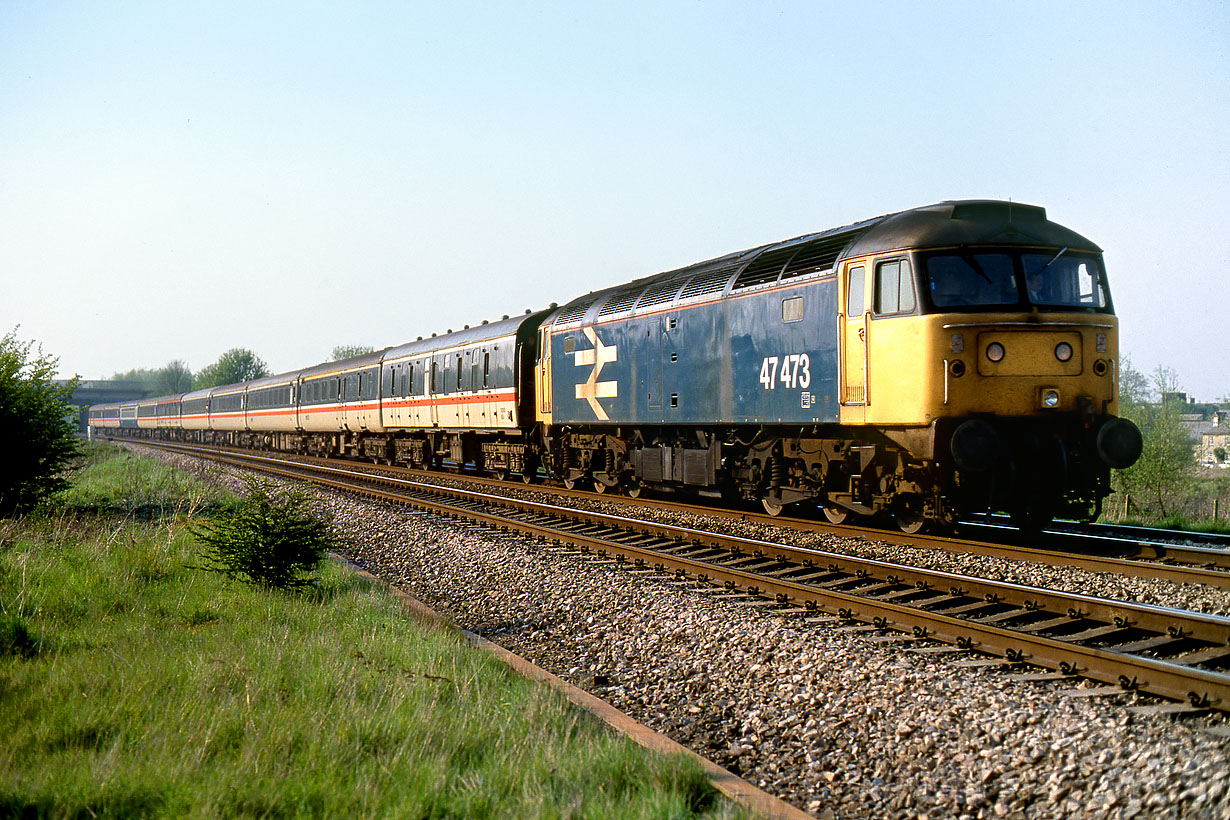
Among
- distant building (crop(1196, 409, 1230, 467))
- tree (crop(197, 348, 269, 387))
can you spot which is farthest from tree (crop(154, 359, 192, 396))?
distant building (crop(1196, 409, 1230, 467))

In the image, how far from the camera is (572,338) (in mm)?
18422

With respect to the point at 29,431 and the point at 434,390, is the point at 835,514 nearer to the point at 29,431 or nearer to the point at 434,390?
the point at 29,431

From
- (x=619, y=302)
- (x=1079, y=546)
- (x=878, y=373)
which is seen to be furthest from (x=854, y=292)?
(x=619, y=302)

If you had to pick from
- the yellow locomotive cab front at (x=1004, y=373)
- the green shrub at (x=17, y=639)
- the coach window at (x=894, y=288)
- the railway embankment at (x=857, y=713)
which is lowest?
the railway embankment at (x=857, y=713)

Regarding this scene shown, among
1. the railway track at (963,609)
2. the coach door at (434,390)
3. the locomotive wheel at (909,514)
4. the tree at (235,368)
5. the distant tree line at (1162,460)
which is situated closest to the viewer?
the railway track at (963,609)

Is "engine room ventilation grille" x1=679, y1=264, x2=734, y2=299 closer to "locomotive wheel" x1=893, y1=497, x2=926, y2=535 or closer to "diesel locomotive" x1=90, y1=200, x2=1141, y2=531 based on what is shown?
"diesel locomotive" x1=90, y1=200, x2=1141, y2=531

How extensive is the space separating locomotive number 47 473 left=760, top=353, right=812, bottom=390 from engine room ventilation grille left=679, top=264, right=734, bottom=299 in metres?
1.70

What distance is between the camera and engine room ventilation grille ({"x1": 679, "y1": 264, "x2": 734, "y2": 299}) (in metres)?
13.5

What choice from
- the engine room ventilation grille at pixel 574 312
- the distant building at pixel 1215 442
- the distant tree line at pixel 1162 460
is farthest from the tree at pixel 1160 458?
the engine room ventilation grille at pixel 574 312

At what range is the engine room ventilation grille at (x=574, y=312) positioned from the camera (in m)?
18.3

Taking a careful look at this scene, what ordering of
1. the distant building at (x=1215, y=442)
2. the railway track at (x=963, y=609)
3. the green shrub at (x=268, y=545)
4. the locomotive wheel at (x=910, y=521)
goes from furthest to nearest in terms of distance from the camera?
the distant building at (x=1215, y=442) < the locomotive wheel at (x=910, y=521) < the green shrub at (x=268, y=545) < the railway track at (x=963, y=609)

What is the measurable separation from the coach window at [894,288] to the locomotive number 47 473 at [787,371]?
1396 millimetres

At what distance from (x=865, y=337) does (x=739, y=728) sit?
20.3 ft

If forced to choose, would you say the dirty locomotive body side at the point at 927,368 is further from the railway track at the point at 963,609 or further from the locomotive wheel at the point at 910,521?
the railway track at the point at 963,609
